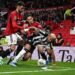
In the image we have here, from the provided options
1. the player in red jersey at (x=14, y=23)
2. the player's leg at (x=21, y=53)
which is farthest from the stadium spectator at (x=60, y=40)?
the player's leg at (x=21, y=53)

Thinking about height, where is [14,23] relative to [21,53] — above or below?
above

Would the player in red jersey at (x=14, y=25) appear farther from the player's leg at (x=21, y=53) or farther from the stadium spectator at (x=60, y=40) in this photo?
the stadium spectator at (x=60, y=40)

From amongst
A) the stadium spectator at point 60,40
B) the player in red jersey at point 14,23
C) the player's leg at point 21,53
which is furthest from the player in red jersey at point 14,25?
the stadium spectator at point 60,40

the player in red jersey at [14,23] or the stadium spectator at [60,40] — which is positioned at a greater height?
the player in red jersey at [14,23]

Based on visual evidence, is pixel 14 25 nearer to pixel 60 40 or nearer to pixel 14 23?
pixel 14 23

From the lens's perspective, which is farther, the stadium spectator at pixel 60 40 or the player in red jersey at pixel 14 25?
the stadium spectator at pixel 60 40

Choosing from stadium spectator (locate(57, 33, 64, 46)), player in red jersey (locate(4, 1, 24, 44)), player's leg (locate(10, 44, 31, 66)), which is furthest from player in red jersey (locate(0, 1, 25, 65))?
stadium spectator (locate(57, 33, 64, 46))

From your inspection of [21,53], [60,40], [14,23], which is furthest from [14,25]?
[60,40]

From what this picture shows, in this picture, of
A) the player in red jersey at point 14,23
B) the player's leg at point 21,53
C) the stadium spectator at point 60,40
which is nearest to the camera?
the player's leg at point 21,53

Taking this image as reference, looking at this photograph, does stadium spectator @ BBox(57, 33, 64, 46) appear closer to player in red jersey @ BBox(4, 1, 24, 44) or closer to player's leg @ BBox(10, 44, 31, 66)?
player in red jersey @ BBox(4, 1, 24, 44)

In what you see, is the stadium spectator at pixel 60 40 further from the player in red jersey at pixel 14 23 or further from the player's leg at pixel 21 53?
the player's leg at pixel 21 53

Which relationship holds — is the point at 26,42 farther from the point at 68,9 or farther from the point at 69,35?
the point at 68,9

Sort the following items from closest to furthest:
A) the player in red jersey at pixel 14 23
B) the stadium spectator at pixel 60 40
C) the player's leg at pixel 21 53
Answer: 1. the player's leg at pixel 21 53
2. the player in red jersey at pixel 14 23
3. the stadium spectator at pixel 60 40

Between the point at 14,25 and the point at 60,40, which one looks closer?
the point at 14,25
